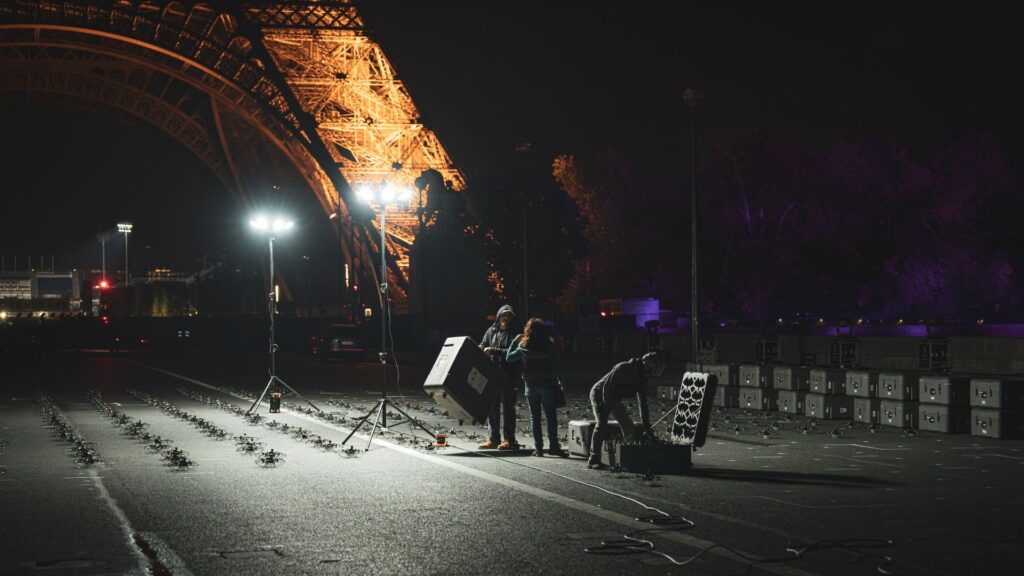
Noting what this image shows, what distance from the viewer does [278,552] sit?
8.87 metres

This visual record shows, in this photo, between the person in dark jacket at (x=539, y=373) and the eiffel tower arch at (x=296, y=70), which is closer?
the person in dark jacket at (x=539, y=373)

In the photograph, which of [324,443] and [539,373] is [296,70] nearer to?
[324,443]

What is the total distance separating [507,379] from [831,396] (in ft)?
25.8

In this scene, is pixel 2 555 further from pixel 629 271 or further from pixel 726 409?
pixel 629 271

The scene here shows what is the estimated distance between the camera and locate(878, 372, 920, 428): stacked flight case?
765 inches

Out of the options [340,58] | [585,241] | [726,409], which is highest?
[340,58]

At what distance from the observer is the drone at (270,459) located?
46.9 ft

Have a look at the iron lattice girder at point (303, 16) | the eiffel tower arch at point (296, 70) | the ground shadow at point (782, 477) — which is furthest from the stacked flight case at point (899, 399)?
the iron lattice girder at point (303, 16)

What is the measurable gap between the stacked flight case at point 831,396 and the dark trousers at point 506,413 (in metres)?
7.43

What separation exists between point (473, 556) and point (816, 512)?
3434mm

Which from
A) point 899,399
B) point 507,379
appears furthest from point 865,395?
point 507,379

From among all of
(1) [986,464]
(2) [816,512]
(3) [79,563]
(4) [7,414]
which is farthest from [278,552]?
(4) [7,414]

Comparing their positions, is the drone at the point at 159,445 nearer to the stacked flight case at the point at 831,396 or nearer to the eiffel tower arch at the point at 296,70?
the stacked flight case at the point at 831,396

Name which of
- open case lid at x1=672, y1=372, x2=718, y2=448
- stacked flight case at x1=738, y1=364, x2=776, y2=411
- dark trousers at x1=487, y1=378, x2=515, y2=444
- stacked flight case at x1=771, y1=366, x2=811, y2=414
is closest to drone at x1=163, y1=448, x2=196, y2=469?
dark trousers at x1=487, y1=378, x2=515, y2=444
